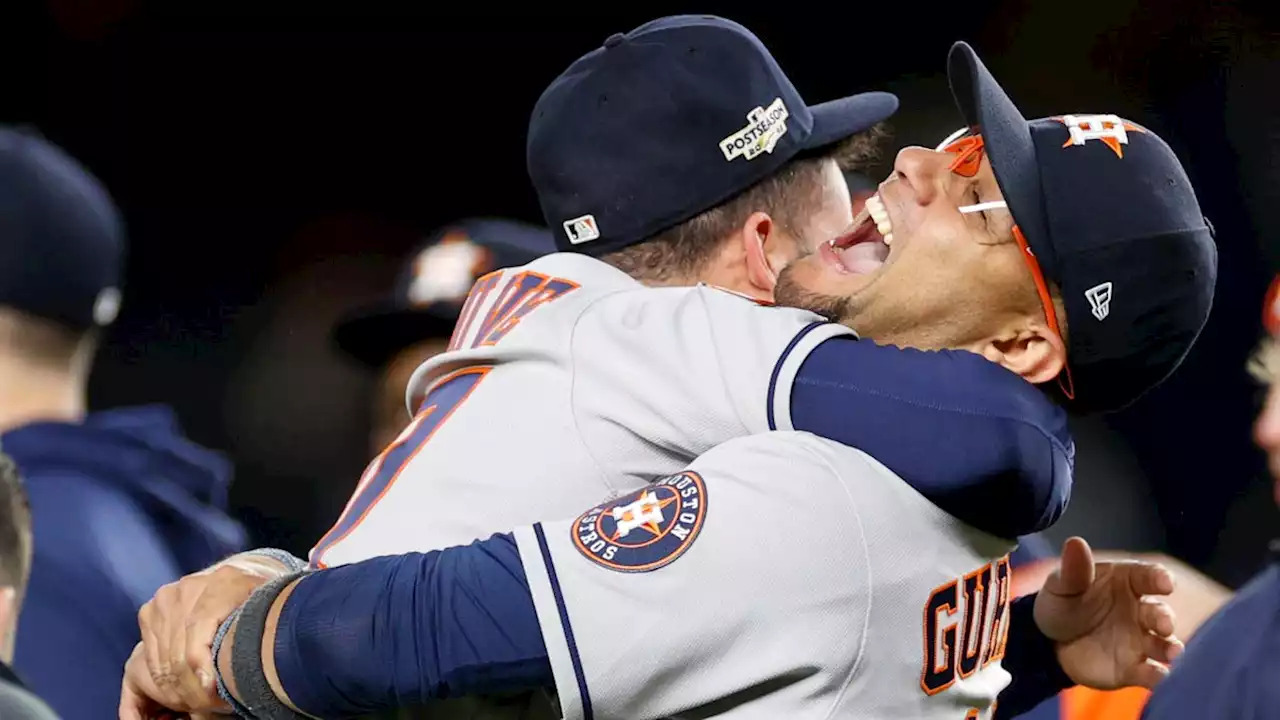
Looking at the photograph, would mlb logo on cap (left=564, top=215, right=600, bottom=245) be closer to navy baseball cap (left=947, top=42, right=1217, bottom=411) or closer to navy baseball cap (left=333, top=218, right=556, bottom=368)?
navy baseball cap (left=947, top=42, right=1217, bottom=411)

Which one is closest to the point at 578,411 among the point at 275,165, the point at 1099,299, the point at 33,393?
the point at 1099,299

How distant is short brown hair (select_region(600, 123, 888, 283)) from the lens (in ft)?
3.82

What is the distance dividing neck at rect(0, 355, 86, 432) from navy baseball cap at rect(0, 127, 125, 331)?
65 mm

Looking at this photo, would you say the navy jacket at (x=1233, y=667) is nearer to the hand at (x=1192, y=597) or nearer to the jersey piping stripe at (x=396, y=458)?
the hand at (x=1192, y=597)

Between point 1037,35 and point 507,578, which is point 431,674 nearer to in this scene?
point 507,578

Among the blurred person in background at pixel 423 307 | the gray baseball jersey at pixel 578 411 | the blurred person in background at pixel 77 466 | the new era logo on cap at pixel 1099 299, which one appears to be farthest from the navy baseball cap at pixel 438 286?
the new era logo on cap at pixel 1099 299

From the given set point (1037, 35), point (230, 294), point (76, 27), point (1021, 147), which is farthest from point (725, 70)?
point (76, 27)

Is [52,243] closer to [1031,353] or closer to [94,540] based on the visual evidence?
[94,540]

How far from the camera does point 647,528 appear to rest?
2.62 ft

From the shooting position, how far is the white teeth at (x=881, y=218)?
1.04 meters

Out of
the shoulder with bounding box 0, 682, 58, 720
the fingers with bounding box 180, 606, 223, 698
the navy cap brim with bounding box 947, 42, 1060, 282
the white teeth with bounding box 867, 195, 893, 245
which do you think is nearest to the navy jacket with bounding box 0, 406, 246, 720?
the shoulder with bounding box 0, 682, 58, 720

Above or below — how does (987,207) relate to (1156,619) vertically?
above

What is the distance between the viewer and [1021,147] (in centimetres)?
95

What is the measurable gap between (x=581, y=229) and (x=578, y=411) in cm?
30
